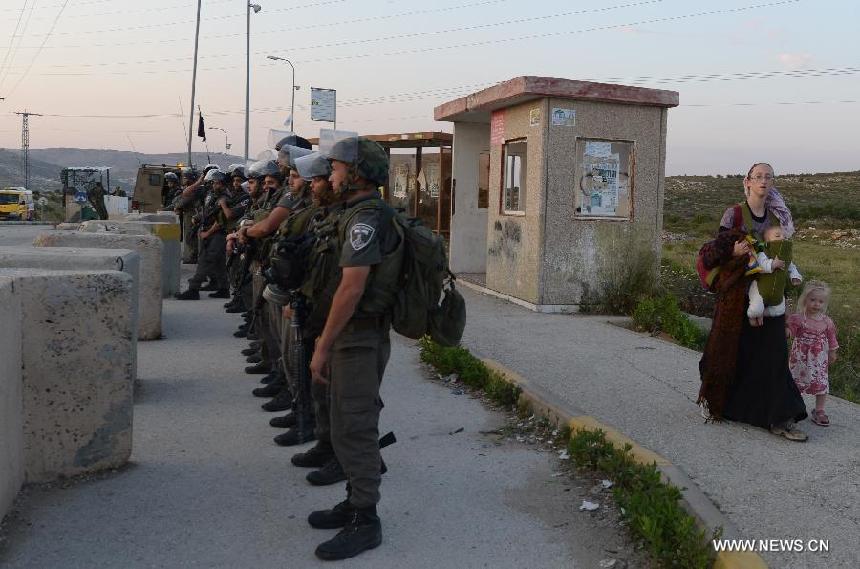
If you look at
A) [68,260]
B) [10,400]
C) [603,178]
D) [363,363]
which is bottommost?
[10,400]

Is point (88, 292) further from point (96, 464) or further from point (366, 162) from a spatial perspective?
point (366, 162)

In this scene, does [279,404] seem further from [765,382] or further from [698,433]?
[765,382]

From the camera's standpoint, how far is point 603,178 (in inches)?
423

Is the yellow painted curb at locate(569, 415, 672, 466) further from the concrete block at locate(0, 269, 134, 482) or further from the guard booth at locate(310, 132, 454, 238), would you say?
the guard booth at locate(310, 132, 454, 238)

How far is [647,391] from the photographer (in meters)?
6.64

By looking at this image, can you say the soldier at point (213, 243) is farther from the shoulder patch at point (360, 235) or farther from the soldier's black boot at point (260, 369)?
the shoulder patch at point (360, 235)

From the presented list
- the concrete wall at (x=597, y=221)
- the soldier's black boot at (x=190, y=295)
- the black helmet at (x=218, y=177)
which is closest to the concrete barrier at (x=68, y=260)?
the black helmet at (x=218, y=177)

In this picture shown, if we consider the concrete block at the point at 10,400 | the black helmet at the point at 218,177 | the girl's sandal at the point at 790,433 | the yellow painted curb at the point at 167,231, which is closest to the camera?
the concrete block at the point at 10,400

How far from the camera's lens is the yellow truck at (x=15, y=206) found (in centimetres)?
4375

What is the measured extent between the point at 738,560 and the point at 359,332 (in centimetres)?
180

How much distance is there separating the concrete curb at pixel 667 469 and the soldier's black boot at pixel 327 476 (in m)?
1.55

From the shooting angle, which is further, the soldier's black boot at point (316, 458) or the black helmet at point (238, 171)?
the black helmet at point (238, 171)

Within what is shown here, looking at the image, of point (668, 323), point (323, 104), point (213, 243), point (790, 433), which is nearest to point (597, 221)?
point (668, 323)

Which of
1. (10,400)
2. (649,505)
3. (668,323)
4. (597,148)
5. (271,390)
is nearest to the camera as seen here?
(649,505)
